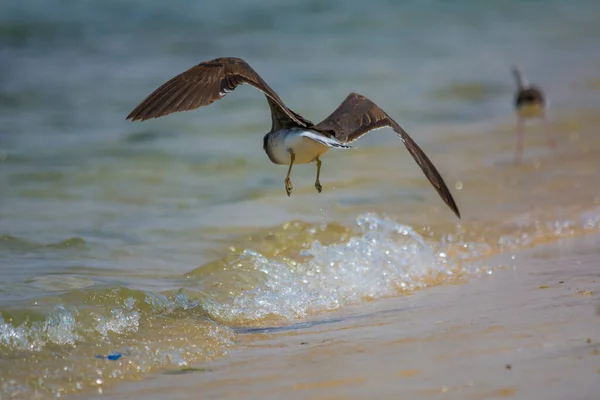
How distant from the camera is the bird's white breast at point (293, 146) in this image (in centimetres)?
617

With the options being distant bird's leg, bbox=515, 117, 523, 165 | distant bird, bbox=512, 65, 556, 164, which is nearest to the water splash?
distant bird's leg, bbox=515, 117, 523, 165

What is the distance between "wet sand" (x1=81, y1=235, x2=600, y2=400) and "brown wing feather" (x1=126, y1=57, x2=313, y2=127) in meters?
1.46

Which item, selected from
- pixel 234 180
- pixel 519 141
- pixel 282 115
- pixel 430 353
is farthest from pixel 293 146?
pixel 519 141

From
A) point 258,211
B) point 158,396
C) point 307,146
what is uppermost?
point 307,146

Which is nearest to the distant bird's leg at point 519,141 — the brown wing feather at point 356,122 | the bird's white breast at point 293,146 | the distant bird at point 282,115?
Answer: the brown wing feather at point 356,122

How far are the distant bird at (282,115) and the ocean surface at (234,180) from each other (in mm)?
711

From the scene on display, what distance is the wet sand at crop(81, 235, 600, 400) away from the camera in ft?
12.5

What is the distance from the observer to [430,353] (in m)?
4.29

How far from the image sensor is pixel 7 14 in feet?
51.2

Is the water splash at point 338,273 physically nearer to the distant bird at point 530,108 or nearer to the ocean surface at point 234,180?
the ocean surface at point 234,180

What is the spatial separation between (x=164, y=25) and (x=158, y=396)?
13321 mm

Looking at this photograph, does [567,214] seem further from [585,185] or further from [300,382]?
[300,382]

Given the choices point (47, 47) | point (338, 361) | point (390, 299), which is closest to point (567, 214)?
point (390, 299)

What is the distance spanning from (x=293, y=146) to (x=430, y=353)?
2.29 meters
